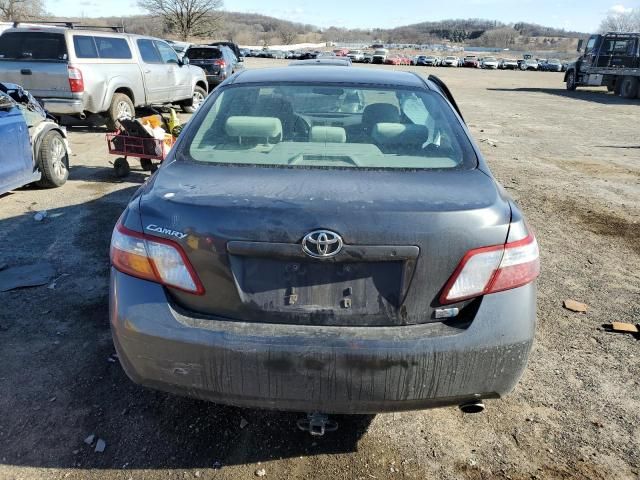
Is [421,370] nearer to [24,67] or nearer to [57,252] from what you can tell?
[57,252]

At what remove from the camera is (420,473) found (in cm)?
242

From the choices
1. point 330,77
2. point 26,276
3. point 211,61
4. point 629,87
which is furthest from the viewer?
point 629,87

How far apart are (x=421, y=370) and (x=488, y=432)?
957 mm

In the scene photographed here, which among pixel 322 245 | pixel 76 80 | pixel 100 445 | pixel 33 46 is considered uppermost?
pixel 33 46

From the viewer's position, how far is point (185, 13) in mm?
63312

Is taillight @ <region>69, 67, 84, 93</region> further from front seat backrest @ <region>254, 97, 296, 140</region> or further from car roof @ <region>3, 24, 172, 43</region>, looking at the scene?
front seat backrest @ <region>254, 97, 296, 140</region>

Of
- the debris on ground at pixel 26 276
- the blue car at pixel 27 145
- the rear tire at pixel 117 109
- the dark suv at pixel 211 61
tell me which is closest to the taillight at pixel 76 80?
the rear tire at pixel 117 109

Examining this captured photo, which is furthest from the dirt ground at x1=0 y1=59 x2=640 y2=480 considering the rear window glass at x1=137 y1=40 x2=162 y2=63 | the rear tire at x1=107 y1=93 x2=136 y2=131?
the rear window glass at x1=137 y1=40 x2=162 y2=63

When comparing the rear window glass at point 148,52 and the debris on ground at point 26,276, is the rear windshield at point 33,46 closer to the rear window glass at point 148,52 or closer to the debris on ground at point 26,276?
the rear window glass at point 148,52

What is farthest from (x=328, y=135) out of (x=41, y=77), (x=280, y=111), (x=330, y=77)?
(x=41, y=77)

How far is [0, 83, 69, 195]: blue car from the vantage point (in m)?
5.84

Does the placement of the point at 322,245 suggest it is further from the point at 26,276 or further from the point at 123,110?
the point at 123,110

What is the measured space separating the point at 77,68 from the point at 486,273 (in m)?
9.74

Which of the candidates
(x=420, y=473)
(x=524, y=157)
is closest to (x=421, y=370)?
(x=420, y=473)
